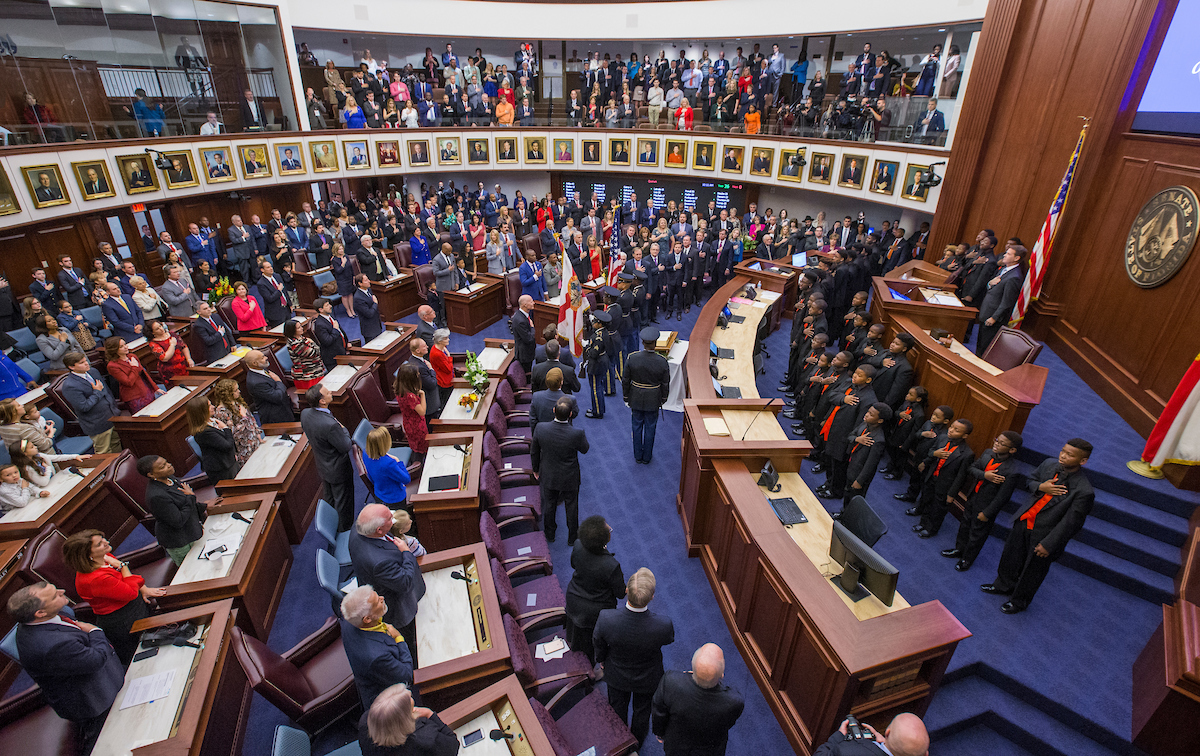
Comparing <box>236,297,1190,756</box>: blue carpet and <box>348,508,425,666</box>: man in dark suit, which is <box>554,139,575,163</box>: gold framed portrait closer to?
<box>236,297,1190,756</box>: blue carpet

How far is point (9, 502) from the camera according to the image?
484cm

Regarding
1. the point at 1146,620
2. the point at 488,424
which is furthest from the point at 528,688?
the point at 1146,620

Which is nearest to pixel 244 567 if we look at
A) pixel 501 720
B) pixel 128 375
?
pixel 501 720

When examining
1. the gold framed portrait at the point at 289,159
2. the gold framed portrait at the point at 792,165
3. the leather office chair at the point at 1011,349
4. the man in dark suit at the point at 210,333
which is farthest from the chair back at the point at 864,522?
the gold framed portrait at the point at 289,159

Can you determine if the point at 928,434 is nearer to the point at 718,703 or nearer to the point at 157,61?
the point at 718,703

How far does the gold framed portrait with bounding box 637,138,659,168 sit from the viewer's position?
58.2ft

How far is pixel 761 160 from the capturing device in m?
15.9

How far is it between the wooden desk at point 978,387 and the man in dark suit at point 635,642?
13.2ft

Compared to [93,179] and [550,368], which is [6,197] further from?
[550,368]

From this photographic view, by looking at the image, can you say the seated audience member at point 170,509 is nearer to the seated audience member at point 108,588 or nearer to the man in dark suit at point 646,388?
the seated audience member at point 108,588

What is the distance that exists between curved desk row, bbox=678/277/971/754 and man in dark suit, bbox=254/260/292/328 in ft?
26.8

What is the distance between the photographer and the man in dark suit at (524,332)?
8.38m

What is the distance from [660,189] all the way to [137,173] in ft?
49.9

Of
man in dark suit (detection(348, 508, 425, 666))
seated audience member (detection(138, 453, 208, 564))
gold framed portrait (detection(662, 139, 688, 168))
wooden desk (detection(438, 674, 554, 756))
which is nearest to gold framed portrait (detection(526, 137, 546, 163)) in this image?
gold framed portrait (detection(662, 139, 688, 168))
